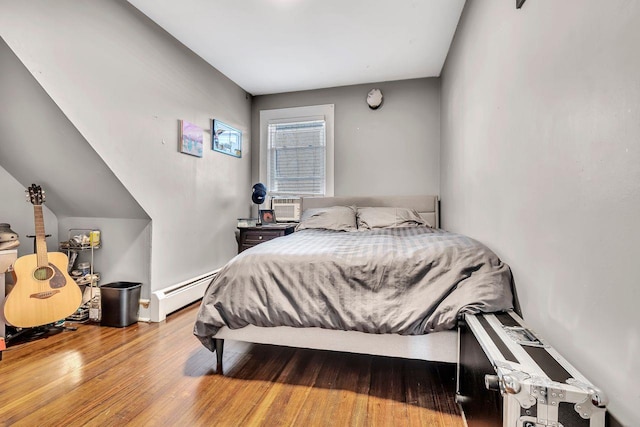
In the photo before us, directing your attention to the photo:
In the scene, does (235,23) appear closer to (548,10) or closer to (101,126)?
(101,126)

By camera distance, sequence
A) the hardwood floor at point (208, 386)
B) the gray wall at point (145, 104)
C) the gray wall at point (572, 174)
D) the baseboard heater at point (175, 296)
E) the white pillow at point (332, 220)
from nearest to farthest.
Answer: the gray wall at point (572, 174), the hardwood floor at point (208, 386), the gray wall at point (145, 104), the baseboard heater at point (175, 296), the white pillow at point (332, 220)

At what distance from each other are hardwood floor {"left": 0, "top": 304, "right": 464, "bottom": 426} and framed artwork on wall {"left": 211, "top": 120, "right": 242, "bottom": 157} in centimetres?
207

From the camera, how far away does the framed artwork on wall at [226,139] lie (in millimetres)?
3256

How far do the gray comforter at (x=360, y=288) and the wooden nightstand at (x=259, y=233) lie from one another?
160 cm

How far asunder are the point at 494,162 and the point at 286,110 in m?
2.94

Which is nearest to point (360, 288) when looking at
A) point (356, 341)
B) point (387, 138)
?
point (356, 341)

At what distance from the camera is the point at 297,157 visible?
13.1 ft

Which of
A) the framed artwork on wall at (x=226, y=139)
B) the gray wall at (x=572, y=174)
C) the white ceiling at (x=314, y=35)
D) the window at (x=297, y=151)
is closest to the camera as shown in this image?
the gray wall at (x=572, y=174)

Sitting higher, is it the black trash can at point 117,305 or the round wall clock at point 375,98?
the round wall clock at point 375,98

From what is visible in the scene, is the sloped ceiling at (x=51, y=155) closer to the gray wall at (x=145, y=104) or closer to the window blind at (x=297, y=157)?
the gray wall at (x=145, y=104)

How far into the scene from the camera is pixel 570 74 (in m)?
0.95

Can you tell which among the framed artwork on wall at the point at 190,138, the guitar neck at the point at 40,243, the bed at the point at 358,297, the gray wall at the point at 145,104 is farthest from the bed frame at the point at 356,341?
the framed artwork on wall at the point at 190,138

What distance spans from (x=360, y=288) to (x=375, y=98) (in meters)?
2.81

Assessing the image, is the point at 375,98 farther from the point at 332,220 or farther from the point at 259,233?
the point at 259,233
